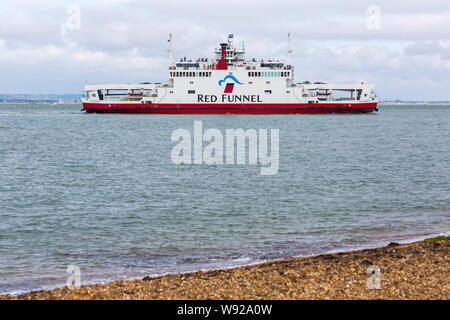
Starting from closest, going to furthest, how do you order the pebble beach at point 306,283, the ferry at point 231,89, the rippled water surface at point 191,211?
the pebble beach at point 306,283
the rippled water surface at point 191,211
the ferry at point 231,89

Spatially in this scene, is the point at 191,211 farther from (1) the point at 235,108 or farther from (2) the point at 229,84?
(2) the point at 229,84

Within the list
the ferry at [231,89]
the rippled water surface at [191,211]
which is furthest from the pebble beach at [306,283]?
the ferry at [231,89]

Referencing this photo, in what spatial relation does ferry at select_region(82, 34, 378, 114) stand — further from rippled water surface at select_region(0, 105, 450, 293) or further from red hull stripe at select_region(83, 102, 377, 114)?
rippled water surface at select_region(0, 105, 450, 293)

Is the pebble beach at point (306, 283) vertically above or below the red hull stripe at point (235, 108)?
below

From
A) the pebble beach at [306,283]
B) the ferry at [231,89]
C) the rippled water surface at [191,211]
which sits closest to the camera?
→ the pebble beach at [306,283]

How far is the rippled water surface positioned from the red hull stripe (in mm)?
41118

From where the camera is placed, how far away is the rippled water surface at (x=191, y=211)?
11.0 m

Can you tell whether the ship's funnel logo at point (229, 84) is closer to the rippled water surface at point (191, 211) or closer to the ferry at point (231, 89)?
the ferry at point (231, 89)

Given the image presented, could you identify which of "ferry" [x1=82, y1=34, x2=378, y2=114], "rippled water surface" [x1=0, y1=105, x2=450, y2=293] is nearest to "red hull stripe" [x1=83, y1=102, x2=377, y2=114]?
"ferry" [x1=82, y1=34, x2=378, y2=114]

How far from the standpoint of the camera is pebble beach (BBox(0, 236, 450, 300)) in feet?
23.9

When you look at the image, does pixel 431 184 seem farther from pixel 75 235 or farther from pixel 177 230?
pixel 75 235

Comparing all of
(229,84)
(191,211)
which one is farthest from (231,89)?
(191,211)

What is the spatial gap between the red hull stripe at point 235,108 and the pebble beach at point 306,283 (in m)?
64.0

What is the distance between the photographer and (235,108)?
72938 millimetres
